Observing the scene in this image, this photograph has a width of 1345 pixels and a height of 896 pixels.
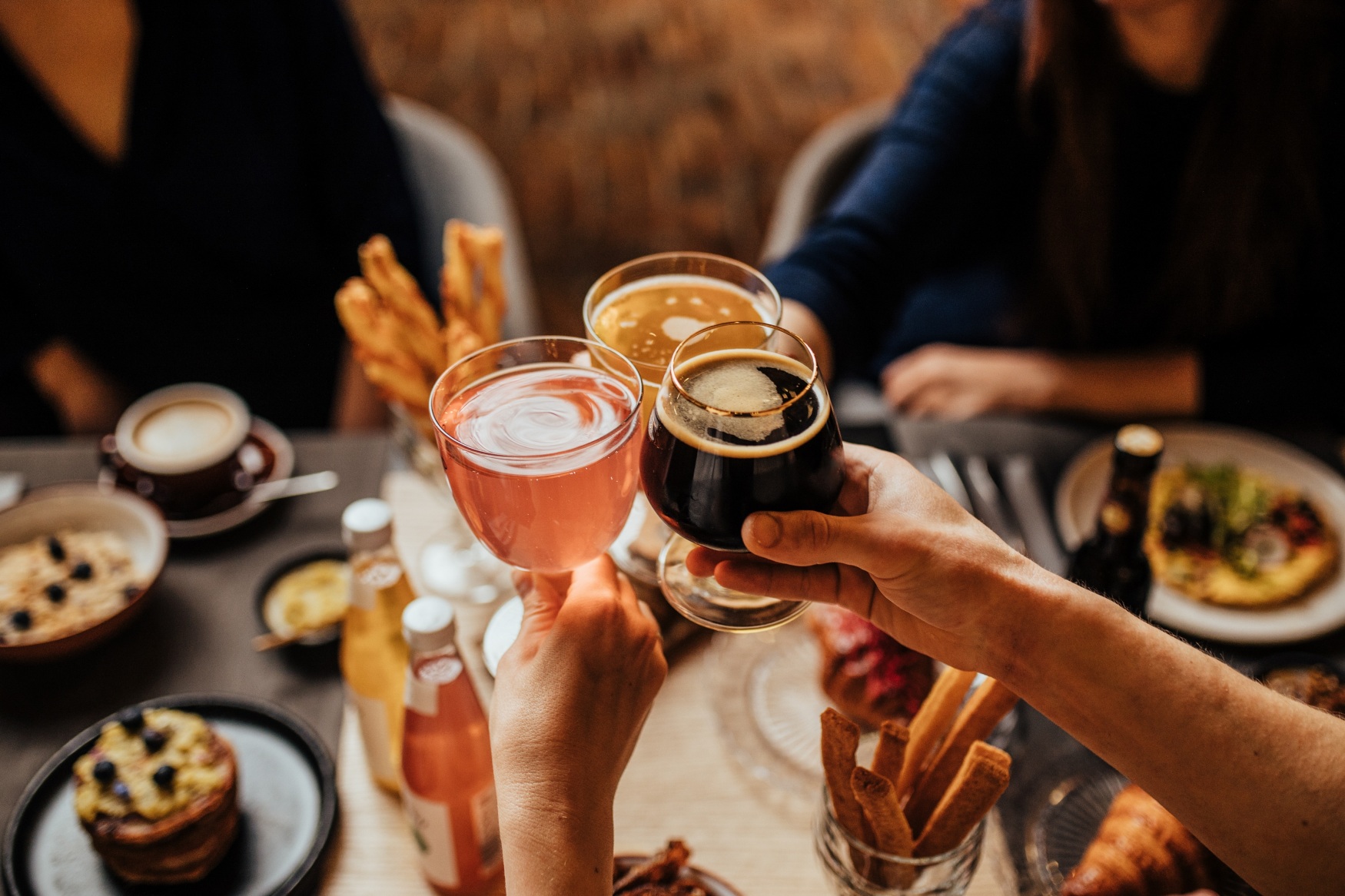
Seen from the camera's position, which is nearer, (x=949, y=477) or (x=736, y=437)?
(x=736, y=437)

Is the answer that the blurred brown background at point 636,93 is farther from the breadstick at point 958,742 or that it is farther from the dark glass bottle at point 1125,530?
the breadstick at point 958,742

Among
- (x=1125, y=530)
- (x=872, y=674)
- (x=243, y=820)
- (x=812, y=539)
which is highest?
(x=812, y=539)

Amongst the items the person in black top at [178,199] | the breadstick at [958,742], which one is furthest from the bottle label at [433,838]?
the person in black top at [178,199]

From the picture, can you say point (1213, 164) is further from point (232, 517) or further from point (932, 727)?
point (232, 517)

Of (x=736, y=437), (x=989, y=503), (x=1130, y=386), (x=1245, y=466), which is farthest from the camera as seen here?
(x=1130, y=386)

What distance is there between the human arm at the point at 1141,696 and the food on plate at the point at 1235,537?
2.04ft

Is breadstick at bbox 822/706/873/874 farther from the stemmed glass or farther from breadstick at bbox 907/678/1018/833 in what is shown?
the stemmed glass

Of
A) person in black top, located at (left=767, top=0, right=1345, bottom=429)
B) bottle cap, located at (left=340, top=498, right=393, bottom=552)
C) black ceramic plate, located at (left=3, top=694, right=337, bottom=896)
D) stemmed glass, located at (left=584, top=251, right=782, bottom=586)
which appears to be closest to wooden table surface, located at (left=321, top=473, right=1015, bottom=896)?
black ceramic plate, located at (left=3, top=694, right=337, bottom=896)

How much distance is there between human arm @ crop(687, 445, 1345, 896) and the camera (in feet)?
2.39

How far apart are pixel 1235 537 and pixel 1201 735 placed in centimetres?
81

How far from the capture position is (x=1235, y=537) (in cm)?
141

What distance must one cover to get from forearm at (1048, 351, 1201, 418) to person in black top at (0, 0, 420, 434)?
1.26 meters

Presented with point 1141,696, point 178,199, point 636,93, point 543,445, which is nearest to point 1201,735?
point 1141,696

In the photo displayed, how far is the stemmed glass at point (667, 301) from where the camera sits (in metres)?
0.91
